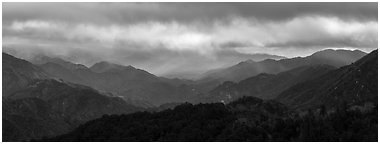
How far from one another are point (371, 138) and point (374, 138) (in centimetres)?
219

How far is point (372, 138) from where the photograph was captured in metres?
198

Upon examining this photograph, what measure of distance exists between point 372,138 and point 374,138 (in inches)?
60.5

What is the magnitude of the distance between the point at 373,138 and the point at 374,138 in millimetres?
419

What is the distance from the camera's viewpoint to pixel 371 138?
199m

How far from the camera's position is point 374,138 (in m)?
197

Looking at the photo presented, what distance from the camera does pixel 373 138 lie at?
19688 centimetres

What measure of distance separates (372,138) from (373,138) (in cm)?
152

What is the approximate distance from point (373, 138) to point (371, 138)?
2.15m
